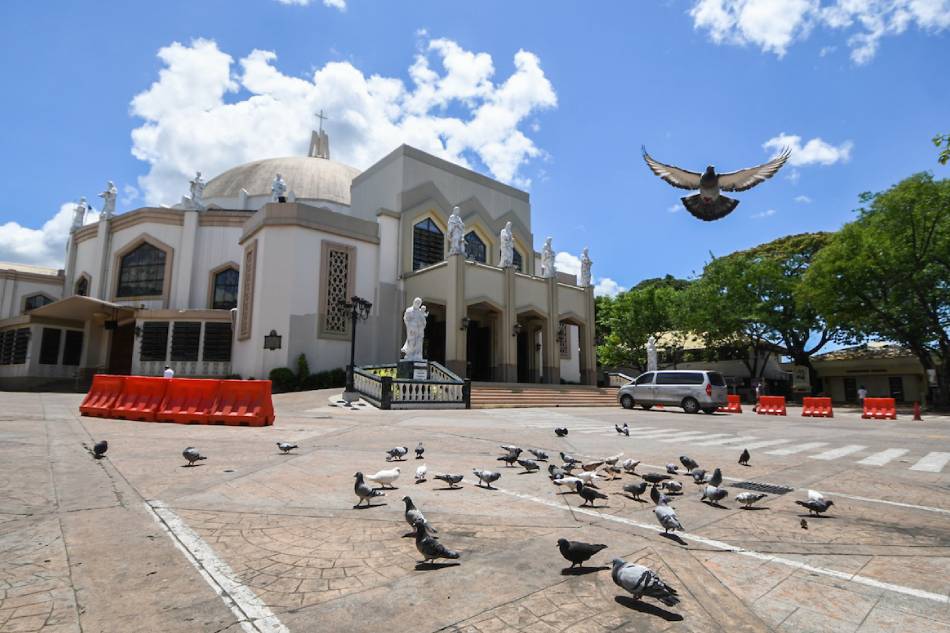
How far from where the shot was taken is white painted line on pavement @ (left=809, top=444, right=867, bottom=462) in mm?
8781

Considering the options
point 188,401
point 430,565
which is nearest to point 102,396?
point 188,401

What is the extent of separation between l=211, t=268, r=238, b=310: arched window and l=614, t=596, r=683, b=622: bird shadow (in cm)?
3569

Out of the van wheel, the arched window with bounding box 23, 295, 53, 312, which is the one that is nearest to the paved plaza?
the van wheel

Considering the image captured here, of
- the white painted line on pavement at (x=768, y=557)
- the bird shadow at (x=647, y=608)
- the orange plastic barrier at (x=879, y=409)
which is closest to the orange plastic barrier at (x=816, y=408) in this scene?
the orange plastic barrier at (x=879, y=409)

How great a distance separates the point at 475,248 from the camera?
36.6 m

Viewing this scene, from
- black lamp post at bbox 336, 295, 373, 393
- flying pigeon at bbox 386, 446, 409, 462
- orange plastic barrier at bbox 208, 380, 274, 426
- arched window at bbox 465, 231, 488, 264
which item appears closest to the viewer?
flying pigeon at bbox 386, 446, 409, 462

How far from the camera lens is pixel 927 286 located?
2806 centimetres

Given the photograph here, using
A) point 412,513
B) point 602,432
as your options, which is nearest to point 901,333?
point 602,432

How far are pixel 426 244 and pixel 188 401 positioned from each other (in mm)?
22222

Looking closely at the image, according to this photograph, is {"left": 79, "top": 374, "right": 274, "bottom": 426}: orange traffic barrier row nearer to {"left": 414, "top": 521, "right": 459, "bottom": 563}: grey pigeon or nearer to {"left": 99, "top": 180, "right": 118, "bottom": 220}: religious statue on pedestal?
{"left": 414, "top": 521, "right": 459, "bottom": 563}: grey pigeon

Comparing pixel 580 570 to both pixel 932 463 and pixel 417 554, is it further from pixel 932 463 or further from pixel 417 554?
pixel 932 463

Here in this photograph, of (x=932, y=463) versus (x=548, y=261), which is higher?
(x=548, y=261)

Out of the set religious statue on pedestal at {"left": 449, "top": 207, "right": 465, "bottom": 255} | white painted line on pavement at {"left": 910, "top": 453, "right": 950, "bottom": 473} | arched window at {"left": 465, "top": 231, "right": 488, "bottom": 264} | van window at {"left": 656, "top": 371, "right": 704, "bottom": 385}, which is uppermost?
arched window at {"left": 465, "top": 231, "right": 488, "bottom": 264}

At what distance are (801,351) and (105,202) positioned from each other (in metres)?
50.8
